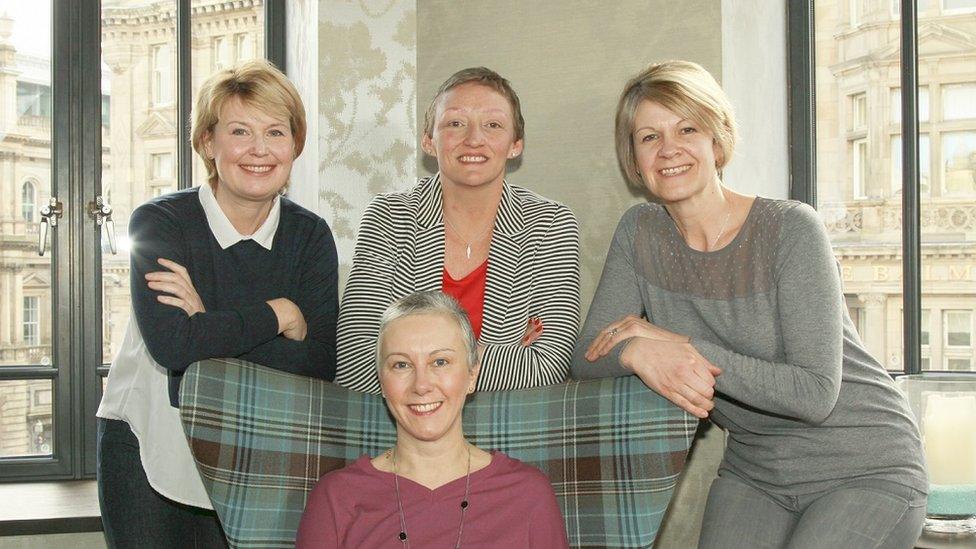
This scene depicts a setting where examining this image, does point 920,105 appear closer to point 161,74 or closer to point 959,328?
point 959,328

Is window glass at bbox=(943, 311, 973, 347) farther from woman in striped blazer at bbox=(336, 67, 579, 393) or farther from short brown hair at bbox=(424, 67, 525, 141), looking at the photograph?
short brown hair at bbox=(424, 67, 525, 141)

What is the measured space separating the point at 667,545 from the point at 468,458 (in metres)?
0.94

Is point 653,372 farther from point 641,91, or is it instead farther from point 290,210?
point 290,210

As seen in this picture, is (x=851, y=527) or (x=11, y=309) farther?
(x=11, y=309)

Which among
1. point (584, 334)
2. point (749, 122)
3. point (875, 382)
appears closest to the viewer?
point (875, 382)

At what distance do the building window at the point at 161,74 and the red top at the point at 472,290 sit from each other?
1.43 meters

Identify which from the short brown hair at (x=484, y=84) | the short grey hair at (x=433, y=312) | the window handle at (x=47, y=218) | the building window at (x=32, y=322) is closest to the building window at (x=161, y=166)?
the window handle at (x=47, y=218)

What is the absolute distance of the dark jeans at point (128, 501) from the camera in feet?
6.33

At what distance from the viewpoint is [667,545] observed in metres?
2.50

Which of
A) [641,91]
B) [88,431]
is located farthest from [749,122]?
[88,431]

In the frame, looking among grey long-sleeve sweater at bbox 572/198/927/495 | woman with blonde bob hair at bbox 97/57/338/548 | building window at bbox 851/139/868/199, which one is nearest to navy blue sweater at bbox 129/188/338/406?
woman with blonde bob hair at bbox 97/57/338/548

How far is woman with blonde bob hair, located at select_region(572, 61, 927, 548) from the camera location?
178cm

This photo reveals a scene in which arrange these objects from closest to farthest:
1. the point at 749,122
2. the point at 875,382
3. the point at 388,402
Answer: the point at 388,402 → the point at 875,382 → the point at 749,122

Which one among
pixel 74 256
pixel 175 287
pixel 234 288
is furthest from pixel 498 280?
pixel 74 256
